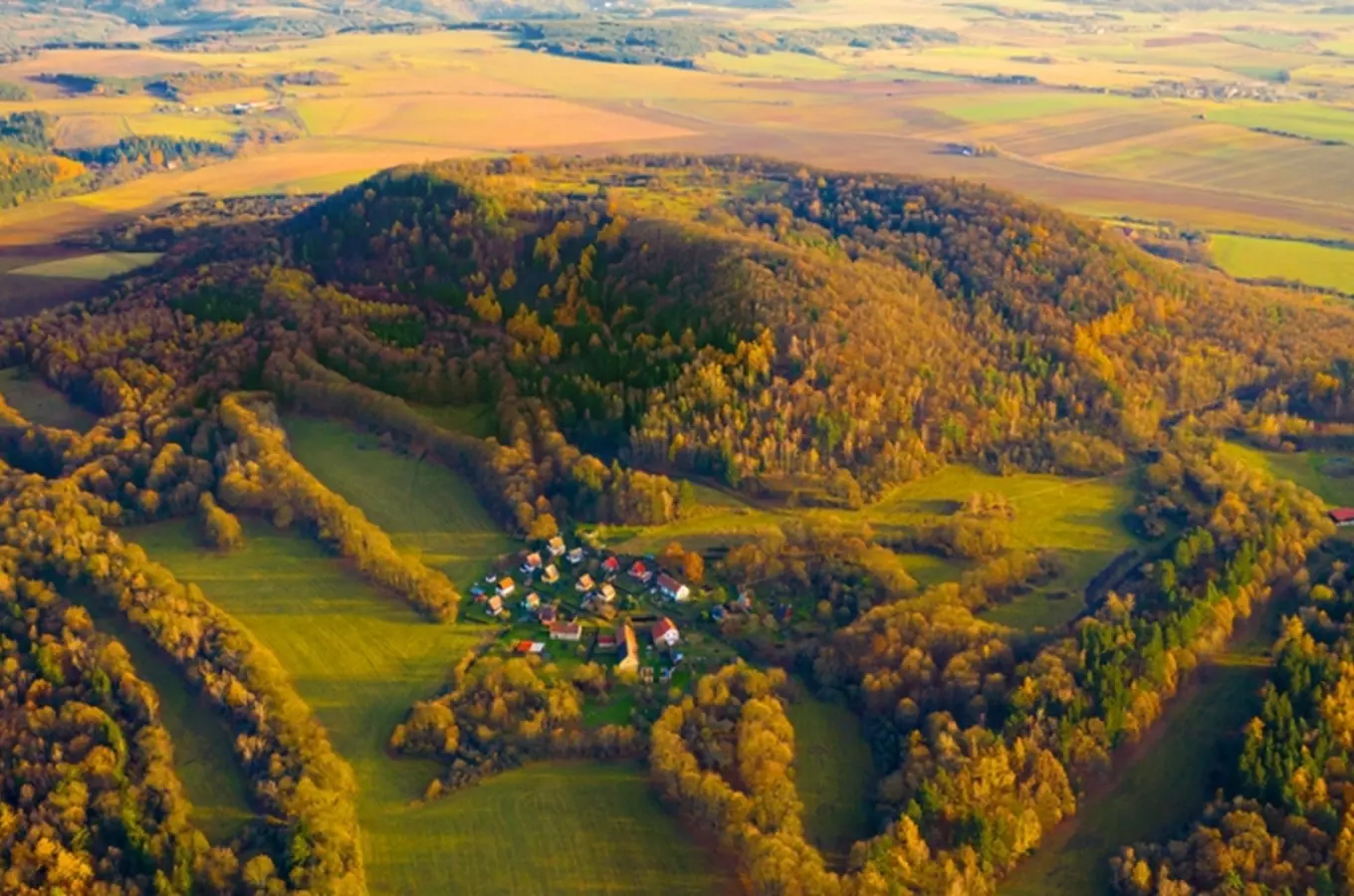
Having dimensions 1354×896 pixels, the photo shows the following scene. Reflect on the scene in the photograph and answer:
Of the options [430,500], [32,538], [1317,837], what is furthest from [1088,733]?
[32,538]

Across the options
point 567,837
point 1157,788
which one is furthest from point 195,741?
point 1157,788

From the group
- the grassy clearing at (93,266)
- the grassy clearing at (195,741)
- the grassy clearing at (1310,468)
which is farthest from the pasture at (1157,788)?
the grassy clearing at (93,266)

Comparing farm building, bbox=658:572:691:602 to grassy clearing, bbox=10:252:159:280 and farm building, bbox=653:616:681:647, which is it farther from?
grassy clearing, bbox=10:252:159:280

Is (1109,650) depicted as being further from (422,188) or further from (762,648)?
(422,188)

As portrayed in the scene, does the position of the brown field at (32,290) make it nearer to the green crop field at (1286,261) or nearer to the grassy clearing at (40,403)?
the grassy clearing at (40,403)

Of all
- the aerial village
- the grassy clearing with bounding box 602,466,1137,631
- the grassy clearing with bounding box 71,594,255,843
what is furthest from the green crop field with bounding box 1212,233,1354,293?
the grassy clearing with bounding box 71,594,255,843

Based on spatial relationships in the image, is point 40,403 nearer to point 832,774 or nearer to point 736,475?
point 736,475
